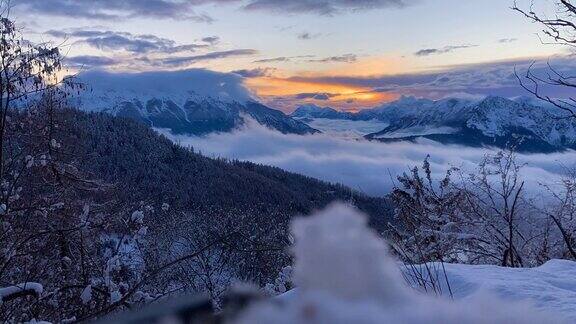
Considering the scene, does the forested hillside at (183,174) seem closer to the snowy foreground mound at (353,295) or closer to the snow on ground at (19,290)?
the snow on ground at (19,290)

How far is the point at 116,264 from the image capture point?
14.2ft

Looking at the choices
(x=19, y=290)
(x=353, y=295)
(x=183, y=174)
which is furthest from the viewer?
(x=183, y=174)

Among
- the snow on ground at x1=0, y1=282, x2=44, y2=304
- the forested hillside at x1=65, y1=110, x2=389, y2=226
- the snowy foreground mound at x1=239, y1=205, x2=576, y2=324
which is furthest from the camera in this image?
the forested hillside at x1=65, y1=110, x2=389, y2=226

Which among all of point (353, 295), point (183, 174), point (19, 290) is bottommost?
point (183, 174)

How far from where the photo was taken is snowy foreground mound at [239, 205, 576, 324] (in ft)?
2.13

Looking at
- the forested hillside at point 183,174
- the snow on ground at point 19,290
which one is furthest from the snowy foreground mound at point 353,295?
the forested hillside at point 183,174

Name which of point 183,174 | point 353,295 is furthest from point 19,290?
point 183,174

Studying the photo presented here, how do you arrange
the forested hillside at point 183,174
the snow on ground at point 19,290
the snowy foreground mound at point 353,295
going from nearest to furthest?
the snowy foreground mound at point 353,295
the snow on ground at point 19,290
the forested hillside at point 183,174

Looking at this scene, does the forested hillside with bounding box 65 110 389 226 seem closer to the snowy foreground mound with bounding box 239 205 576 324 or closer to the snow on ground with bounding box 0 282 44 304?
the snow on ground with bounding box 0 282 44 304

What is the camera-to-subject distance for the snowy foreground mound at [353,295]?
65cm

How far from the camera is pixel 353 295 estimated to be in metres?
0.72

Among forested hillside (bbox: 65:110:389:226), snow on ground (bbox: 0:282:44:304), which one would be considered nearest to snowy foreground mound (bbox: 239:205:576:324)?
snow on ground (bbox: 0:282:44:304)

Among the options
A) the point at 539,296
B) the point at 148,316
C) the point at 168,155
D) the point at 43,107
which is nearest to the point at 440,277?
the point at 539,296

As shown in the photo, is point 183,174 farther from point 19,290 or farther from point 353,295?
Result: point 353,295
